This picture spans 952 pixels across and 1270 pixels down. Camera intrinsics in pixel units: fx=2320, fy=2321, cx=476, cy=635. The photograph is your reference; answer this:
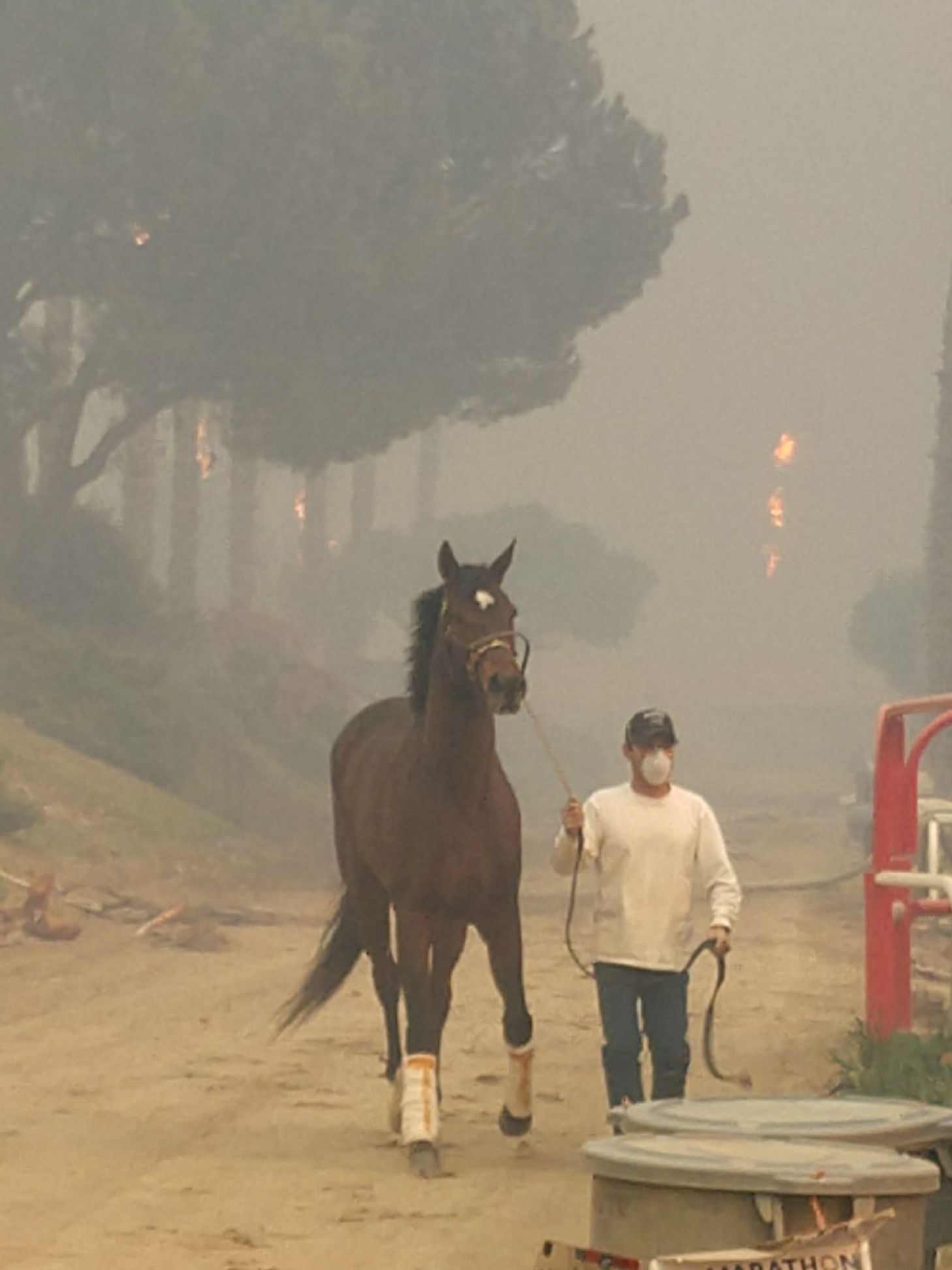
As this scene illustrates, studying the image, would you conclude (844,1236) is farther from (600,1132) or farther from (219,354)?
(219,354)

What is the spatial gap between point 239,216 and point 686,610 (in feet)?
441

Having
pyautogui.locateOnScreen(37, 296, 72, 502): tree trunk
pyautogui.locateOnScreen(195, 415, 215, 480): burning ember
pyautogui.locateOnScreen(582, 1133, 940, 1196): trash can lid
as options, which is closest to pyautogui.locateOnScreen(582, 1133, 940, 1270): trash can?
pyautogui.locateOnScreen(582, 1133, 940, 1196): trash can lid

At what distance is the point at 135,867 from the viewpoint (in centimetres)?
2436

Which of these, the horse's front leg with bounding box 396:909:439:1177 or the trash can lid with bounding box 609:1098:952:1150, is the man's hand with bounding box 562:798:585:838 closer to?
the horse's front leg with bounding box 396:909:439:1177

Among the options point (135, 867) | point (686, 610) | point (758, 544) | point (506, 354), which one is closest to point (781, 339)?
point (758, 544)

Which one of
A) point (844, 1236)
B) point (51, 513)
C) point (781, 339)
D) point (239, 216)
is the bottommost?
point (844, 1236)

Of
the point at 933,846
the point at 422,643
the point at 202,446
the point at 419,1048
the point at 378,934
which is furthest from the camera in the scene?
the point at 202,446

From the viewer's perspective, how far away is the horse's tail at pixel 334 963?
11.2m

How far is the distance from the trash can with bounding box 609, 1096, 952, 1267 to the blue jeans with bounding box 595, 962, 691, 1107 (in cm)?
261

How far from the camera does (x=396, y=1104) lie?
1006 cm

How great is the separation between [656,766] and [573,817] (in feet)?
1.41

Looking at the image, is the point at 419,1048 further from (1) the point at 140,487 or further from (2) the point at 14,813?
(1) the point at 140,487

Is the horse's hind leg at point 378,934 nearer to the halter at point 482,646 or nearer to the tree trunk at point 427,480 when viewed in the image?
Answer: the halter at point 482,646

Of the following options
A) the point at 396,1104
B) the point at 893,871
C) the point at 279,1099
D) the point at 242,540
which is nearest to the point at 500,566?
the point at 893,871
